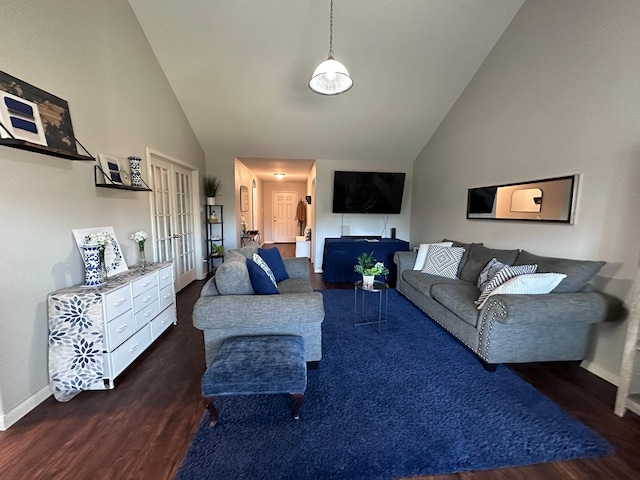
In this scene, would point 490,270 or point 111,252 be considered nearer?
point 111,252

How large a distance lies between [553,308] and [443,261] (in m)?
1.54

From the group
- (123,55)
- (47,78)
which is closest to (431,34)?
(123,55)

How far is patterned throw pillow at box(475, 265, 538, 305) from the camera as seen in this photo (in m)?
2.36

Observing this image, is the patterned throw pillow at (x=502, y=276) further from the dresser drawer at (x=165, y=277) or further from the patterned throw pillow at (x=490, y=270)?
the dresser drawer at (x=165, y=277)

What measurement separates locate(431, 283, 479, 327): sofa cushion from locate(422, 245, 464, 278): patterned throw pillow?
1.32 ft

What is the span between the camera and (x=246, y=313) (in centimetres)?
183

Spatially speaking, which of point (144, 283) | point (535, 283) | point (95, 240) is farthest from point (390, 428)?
point (95, 240)

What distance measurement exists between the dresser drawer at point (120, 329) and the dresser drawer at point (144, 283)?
18 cm

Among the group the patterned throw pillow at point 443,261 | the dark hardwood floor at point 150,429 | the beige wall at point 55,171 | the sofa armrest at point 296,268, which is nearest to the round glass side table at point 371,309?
the sofa armrest at point 296,268

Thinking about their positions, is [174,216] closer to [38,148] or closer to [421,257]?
[38,148]

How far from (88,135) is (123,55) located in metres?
1.05

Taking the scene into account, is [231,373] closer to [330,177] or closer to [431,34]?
[431,34]

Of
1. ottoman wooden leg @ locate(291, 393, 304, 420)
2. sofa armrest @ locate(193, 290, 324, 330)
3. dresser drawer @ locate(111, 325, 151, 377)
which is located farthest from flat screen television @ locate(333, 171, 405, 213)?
ottoman wooden leg @ locate(291, 393, 304, 420)

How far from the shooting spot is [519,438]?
151 centimetres
